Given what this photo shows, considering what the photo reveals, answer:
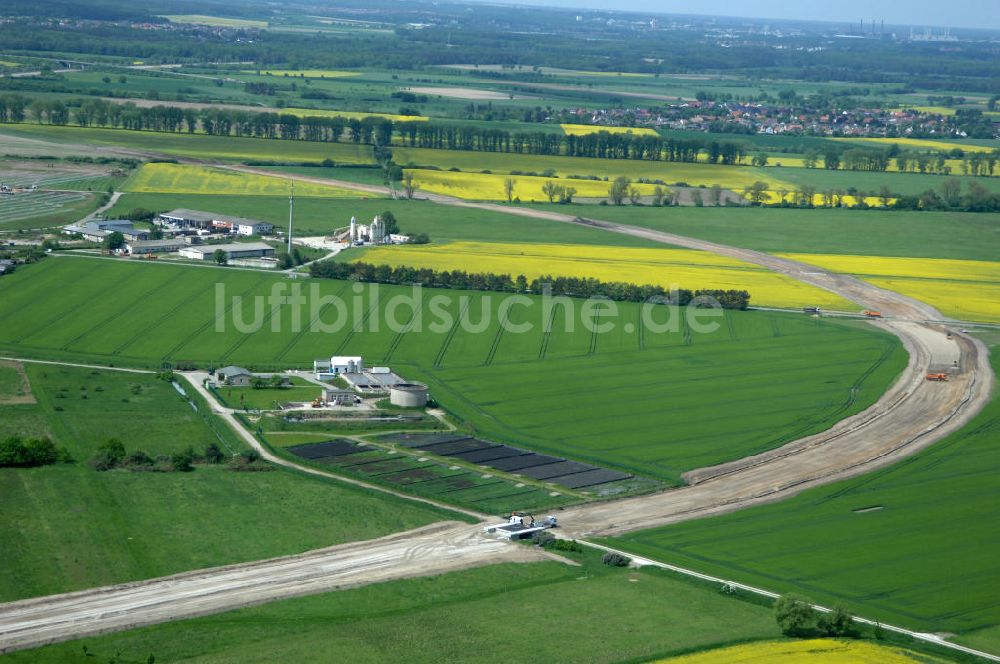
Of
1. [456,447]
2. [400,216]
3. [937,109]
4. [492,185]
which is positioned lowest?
[456,447]

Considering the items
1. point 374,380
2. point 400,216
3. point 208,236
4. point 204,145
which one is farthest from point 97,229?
point 204,145

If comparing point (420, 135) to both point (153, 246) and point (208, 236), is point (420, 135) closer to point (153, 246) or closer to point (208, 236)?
point (208, 236)

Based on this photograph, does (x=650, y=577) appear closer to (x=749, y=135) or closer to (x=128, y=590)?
(x=128, y=590)

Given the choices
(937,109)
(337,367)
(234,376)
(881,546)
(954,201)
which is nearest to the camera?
(881,546)

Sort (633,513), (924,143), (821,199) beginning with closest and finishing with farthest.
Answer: (633,513)
(821,199)
(924,143)

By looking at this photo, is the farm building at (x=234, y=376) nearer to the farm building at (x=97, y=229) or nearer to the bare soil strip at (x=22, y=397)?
the bare soil strip at (x=22, y=397)
